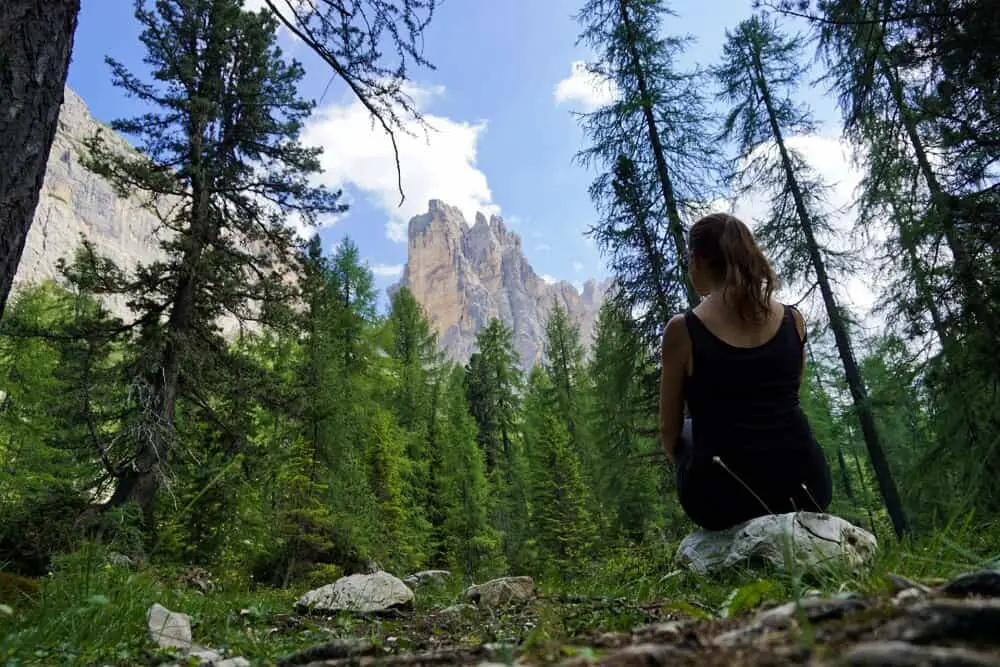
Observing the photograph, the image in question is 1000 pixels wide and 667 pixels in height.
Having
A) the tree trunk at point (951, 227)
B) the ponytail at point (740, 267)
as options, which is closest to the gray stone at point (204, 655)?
the ponytail at point (740, 267)

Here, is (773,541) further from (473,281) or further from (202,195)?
(473,281)

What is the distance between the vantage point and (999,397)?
4.41 metres

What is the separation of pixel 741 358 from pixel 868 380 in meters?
31.9

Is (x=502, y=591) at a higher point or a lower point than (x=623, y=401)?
lower

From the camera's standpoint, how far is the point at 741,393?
9.57ft

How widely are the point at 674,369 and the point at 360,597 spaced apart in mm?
2694

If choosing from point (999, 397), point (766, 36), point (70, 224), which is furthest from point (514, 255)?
point (999, 397)

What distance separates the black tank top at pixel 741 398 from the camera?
2885mm

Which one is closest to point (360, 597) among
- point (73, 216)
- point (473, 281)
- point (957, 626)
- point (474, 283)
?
point (957, 626)

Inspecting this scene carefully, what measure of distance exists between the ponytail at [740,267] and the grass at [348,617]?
120 cm

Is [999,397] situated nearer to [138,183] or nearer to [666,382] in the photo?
[666,382]

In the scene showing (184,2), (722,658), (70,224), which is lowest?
(722,658)

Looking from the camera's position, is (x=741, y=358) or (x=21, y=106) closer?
(x=21, y=106)

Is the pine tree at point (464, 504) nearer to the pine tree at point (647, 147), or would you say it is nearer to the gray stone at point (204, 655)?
the pine tree at point (647, 147)
